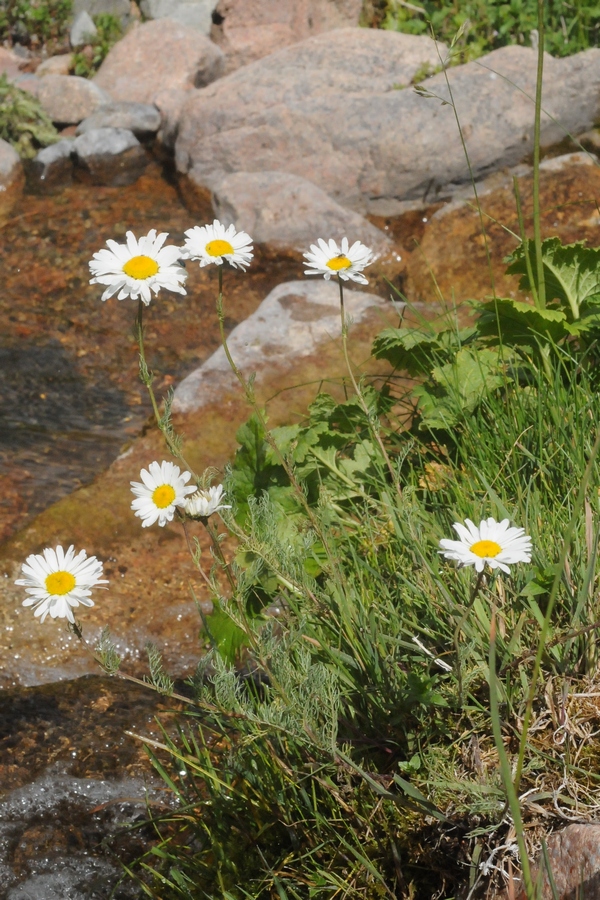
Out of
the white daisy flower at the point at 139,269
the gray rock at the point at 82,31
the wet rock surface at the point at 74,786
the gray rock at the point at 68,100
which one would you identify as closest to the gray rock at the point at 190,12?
the gray rock at the point at 82,31

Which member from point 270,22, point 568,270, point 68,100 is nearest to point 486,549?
point 568,270

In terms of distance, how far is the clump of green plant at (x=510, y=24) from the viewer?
7.16 meters

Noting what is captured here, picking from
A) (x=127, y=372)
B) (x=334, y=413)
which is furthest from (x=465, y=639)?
(x=127, y=372)

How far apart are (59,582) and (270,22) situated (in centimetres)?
830

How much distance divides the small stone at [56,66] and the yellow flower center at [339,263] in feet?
24.8

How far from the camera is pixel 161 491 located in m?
1.71

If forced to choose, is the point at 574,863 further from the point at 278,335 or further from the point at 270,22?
the point at 270,22

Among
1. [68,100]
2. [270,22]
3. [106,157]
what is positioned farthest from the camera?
[270,22]

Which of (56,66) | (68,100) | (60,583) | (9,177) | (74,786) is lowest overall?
(74,786)

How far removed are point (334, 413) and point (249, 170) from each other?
13.4ft

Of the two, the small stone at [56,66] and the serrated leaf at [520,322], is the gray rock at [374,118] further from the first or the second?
the serrated leaf at [520,322]

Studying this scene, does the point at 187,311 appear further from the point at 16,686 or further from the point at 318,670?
the point at 318,670

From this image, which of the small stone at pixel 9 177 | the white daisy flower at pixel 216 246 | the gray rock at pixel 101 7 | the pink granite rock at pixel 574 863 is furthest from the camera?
the gray rock at pixel 101 7

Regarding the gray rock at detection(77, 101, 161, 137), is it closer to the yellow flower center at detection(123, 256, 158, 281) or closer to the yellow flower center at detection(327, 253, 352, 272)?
the yellow flower center at detection(327, 253, 352, 272)
